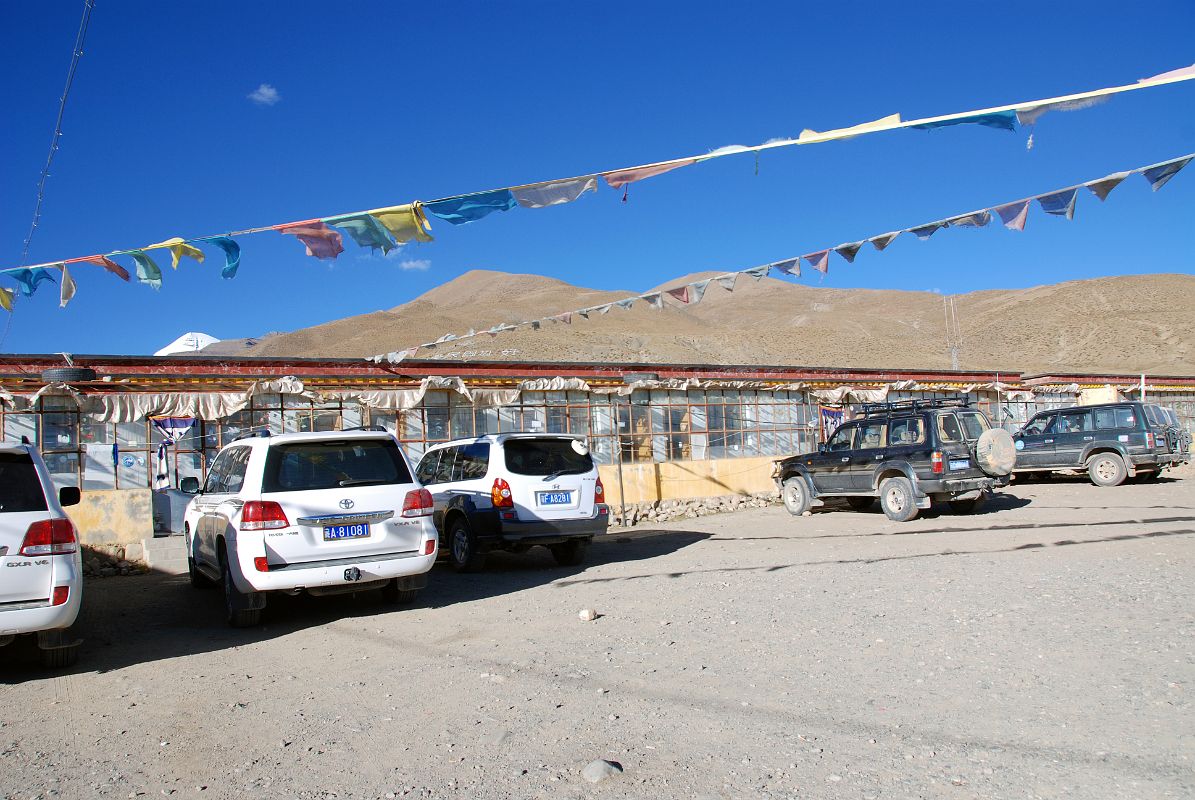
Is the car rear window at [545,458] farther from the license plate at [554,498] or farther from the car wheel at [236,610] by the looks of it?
the car wheel at [236,610]

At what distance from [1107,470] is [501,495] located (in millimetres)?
14365

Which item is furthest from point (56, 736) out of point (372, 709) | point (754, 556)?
point (754, 556)

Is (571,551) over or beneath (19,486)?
beneath

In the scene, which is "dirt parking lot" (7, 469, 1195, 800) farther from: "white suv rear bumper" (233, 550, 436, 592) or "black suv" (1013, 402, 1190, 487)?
"black suv" (1013, 402, 1190, 487)

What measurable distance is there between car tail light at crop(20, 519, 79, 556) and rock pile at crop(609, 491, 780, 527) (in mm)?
11551

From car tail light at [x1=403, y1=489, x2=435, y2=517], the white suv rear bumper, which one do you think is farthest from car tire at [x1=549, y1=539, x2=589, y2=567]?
the white suv rear bumper

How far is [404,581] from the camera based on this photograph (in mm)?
8367

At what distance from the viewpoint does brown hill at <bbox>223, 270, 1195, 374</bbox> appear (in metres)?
72.1

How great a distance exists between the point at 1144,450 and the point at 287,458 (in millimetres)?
17500

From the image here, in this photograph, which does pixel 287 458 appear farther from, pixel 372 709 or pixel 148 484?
pixel 148 484

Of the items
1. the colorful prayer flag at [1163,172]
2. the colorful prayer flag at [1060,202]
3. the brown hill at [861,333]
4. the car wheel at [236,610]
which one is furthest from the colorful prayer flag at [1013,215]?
the brown hill at [861,333]

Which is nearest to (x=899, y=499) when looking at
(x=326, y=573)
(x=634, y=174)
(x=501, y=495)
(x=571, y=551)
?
(x=571, y=551)

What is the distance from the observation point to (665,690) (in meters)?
5.25

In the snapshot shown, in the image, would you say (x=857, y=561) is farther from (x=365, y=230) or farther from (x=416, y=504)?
(x=365, y=230)
